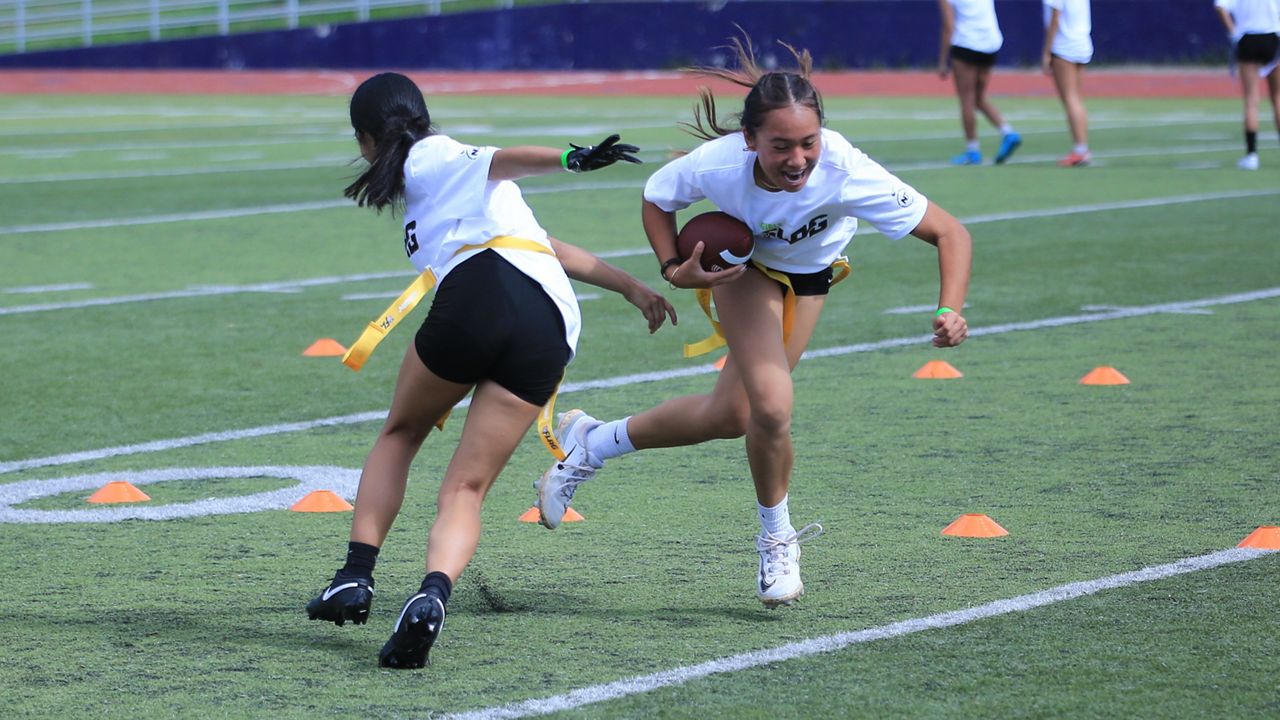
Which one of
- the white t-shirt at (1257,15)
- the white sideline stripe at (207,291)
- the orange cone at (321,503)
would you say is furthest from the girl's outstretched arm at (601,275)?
the white t-shirt at (1257,15)

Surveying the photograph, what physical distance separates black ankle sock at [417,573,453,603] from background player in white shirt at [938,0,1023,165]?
16478 mm

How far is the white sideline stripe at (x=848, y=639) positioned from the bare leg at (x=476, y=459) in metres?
0.60

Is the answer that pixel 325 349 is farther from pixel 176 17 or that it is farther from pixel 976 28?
pixel 176 17


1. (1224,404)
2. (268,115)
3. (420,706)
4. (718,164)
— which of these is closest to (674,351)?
(1224,404)

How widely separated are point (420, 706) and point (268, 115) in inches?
1093

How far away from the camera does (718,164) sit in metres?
5.39

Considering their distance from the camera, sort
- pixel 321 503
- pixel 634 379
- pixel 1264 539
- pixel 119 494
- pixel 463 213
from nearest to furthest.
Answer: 1. pixel 463 213
2. pixel 1264 539
3. pixel 321 503
4. pixel 119 494
5. pixel 634 379

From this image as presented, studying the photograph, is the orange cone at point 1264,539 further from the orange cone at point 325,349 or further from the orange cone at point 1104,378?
the orange cone at point 325,349

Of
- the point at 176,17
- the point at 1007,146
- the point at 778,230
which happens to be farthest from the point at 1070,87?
the point at 176,17

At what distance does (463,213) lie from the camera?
16.6 ft

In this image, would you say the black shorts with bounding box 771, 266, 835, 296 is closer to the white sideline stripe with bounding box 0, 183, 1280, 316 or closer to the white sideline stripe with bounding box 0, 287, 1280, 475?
the white sideline stripe with bounding box 0, 287, 1280, 475

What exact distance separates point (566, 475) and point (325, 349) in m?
4.22

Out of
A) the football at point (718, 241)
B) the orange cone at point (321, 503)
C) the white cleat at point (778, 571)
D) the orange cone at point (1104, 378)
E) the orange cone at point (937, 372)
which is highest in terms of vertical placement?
the football at point (718, 241)

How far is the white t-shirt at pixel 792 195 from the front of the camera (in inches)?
210
